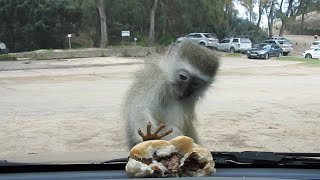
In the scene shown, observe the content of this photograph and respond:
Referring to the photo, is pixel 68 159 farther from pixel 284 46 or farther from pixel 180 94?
pixel 284 46

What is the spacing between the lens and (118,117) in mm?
10773

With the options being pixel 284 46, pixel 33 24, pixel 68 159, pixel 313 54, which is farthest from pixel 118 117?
pixel 284 46

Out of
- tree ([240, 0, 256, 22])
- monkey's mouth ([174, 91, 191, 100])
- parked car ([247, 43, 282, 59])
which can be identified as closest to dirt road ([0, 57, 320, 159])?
monkey's mouth ([174, 91, 191, 100])

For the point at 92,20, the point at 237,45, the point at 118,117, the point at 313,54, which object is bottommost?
the point at 313,54

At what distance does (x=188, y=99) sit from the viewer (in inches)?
170

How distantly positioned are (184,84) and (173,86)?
9 cm

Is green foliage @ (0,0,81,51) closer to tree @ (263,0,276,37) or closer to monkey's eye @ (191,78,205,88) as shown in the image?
tree @ (263,0,276,37)

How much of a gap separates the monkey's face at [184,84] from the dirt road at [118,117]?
0.46 metres

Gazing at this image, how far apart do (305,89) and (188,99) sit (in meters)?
14.5

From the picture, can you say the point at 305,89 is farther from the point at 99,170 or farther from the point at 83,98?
the point at 99,170

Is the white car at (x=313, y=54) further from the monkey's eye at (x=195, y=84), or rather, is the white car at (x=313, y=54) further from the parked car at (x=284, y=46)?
the monkey's eye at (x=195, y=84)

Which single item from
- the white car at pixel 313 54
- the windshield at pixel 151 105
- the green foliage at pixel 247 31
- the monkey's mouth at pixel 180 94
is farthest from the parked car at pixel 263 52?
the monkey's mouth at pixel 180 94

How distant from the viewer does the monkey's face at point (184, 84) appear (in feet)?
13.7

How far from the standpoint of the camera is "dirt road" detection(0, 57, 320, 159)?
26.4ft
